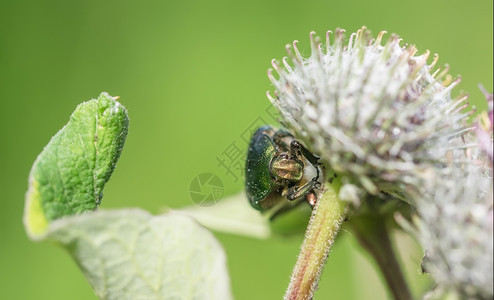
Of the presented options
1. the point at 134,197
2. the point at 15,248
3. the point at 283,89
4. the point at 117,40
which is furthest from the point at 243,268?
the point at 283,89

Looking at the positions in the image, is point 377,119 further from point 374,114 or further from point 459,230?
point 459,230

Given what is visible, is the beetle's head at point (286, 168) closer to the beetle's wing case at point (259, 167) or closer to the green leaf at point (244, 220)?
the beetle's wing case at point (259, 167)

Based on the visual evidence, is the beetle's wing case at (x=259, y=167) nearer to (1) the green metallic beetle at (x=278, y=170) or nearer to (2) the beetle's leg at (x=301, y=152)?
(1) the green metallic beetle at (x=278, y=170)

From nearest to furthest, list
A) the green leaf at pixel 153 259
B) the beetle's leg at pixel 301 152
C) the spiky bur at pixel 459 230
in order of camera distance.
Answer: the spiky bur at pixel 459 230, the green leaf at pixel 153 259, the beetle's leg at pixel 301 152

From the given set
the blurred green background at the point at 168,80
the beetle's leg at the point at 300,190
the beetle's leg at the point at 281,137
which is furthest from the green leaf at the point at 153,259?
the blurred green background at the point at 168,80

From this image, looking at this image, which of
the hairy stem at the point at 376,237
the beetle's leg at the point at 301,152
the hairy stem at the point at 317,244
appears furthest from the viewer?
the hairy stem at the point at 376,237

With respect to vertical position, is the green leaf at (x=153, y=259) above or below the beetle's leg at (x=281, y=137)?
below

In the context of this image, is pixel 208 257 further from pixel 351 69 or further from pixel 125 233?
pixel 351 69

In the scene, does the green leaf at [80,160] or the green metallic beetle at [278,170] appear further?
the green metallic beetle at [278,170]
